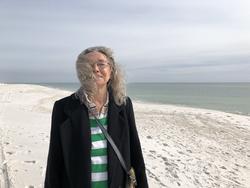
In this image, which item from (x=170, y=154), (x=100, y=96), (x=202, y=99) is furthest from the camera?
(x=202, y=99)

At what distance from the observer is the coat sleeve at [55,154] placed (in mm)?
2529

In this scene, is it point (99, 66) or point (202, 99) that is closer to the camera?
point (99, 66)

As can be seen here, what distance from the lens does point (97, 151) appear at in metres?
2.52

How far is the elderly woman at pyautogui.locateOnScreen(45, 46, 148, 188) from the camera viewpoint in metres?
2.48

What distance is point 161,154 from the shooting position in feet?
26.8

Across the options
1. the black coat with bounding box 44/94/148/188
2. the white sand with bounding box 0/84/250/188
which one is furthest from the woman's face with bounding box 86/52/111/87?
the white sand with bounding box 0/84/250/188

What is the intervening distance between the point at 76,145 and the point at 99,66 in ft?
1.85

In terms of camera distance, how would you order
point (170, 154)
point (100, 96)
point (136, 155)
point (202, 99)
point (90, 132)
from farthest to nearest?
point (202, 99)
point (170, 154)
point (136, 155)
point (100, 96)
point (90, 132)

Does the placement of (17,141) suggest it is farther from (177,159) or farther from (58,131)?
(58,131)

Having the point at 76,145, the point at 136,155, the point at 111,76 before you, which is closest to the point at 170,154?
the point at 136,155

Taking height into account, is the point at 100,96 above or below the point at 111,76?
below

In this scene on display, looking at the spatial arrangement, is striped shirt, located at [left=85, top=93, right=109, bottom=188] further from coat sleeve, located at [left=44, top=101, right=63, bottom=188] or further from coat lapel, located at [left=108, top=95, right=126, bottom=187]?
coat sleeve, located at [left=44, top=101, right=63, bottom=188]

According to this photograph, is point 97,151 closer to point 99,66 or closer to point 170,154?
point 99,66

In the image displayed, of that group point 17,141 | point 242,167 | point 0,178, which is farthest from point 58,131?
point 242,167
